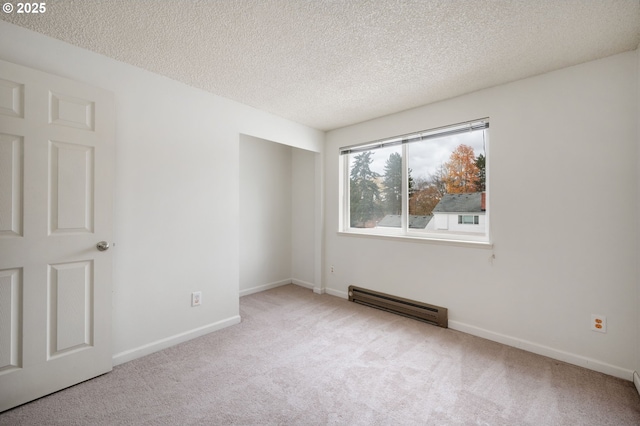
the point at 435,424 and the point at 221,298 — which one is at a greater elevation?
the point at 221,298

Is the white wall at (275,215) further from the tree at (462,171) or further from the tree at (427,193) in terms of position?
the tree at (462,171)

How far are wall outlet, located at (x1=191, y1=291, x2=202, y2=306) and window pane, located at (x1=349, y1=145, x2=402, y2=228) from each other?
2146 mm

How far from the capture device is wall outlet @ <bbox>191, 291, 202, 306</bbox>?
2.60m

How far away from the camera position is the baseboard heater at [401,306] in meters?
Answer: 2.85

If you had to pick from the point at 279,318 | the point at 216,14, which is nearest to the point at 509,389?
the point at 279,318

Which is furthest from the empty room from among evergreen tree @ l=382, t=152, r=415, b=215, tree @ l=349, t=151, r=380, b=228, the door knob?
tree @ l=349, t=151, r=380, b=228

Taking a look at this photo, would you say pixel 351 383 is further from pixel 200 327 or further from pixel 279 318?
pixel 200 327

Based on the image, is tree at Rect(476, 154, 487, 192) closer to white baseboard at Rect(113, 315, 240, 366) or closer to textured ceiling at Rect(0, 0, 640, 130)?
textured ceiling at Rect(0, 0, 640, 130)

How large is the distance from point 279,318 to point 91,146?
2.29 m

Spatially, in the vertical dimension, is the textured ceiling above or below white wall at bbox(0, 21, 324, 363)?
above

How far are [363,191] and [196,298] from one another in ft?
7.82

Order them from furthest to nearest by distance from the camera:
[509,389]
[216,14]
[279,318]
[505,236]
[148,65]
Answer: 1. [279,318]
2. [505,236]
3. [148,65]
4. [509,389]
5. [216,14]

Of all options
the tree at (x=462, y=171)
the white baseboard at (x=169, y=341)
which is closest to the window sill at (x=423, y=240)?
the tree at (x=462, y=171)

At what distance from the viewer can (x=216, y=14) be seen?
64.5 inches
